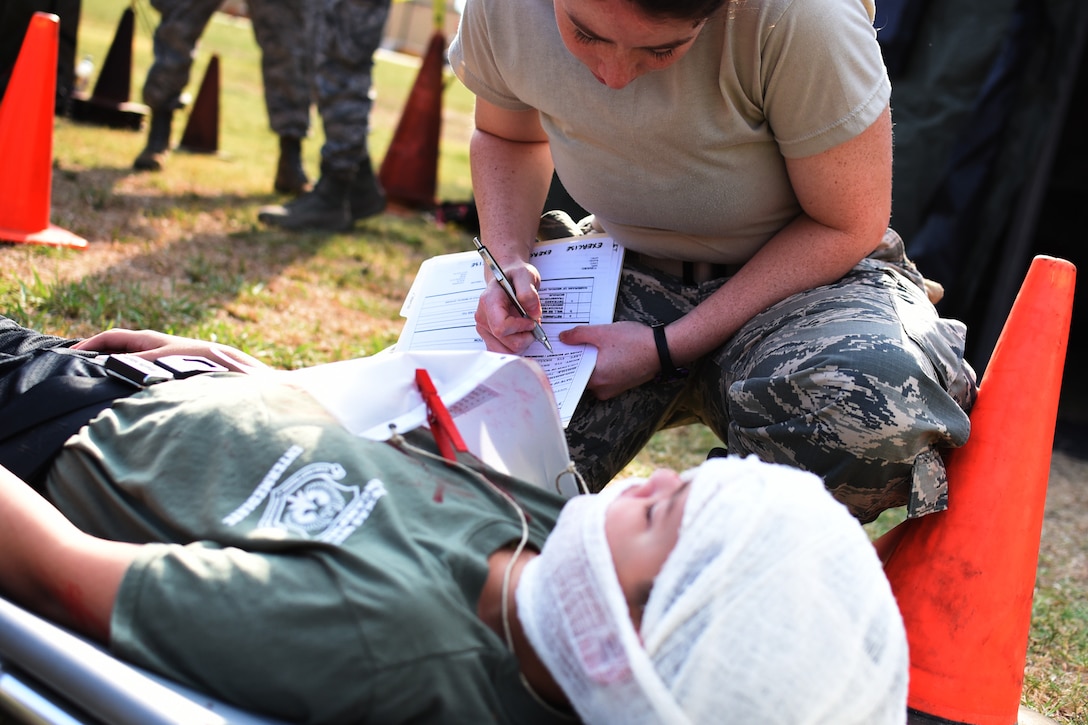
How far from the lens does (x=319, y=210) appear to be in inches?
204

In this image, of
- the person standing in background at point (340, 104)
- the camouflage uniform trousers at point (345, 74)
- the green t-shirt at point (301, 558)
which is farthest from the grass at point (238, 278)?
the green t-shirt at point (301, 558)

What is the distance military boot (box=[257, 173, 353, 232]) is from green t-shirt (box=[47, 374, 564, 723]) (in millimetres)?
3590

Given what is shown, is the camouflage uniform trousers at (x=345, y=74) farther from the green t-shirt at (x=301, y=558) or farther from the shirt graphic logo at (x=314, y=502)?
the shirt graphic logo at (x=314, y=502)

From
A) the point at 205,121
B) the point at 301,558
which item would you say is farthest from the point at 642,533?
the point at 205,121

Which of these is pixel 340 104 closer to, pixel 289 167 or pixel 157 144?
pixel 289 167

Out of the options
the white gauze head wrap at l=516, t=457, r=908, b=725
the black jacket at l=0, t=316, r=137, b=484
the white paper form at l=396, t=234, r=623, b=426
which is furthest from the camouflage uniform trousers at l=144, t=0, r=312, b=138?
the white gauze head wrap at l=516, t=457, r=908, b=725

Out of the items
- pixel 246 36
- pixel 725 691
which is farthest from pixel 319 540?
pixel 246 36

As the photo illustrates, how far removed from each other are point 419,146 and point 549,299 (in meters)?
4.67

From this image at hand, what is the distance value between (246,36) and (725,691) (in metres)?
20.3

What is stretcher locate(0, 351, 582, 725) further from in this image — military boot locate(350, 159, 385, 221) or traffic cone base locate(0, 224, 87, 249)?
military boot locate(350, 159, 385, 221)

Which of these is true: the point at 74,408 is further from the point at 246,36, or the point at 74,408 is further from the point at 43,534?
the point at 246,36

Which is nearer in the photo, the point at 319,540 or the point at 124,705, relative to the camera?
the point at 124,705

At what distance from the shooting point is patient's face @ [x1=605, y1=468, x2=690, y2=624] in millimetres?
1241

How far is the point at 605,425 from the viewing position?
7.44ft
